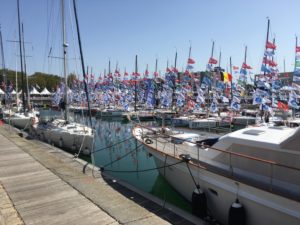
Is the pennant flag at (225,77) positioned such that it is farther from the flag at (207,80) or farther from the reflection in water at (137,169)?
the reflection in water at (137,169)

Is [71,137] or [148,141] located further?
[71,137]

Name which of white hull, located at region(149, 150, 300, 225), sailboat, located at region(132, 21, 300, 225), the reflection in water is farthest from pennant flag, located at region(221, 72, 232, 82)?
white hull, located at region(149, 150, 300, 225)

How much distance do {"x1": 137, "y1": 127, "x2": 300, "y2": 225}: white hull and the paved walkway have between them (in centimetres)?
169

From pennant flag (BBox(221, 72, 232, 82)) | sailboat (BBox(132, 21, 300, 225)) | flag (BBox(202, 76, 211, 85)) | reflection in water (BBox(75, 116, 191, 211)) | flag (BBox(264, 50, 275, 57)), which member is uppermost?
flag (BBox(264, 50, 275, 57))

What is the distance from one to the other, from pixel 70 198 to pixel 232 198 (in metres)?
4.61

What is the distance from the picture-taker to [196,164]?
988 centimetres

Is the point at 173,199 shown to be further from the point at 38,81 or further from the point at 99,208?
the point at 38,81

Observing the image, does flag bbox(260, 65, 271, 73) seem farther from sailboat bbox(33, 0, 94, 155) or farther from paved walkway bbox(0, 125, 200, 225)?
paved walkway bbox(0, 125, 200, 225)

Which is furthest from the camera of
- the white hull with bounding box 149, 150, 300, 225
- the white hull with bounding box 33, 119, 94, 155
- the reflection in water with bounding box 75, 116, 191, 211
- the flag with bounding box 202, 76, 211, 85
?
the flag with bounding box 202, 76, 211, 85

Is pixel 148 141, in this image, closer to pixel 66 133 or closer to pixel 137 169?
pixel 137 169

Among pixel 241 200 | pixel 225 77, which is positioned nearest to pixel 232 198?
pixel 241 200

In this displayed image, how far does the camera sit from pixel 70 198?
895cm

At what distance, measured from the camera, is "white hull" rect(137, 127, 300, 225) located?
23.7 ft

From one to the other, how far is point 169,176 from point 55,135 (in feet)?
41.0
